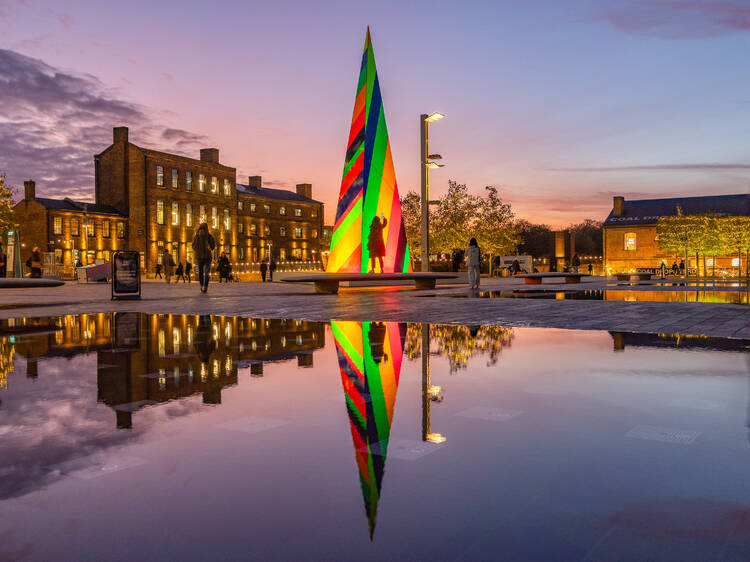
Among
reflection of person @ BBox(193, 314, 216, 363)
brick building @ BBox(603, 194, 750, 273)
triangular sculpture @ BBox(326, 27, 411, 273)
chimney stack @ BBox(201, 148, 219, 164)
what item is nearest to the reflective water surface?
reflection of person @ BBox(193, 314, 216, 363)

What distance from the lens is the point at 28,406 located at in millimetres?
3658

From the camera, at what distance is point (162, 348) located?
244 inches

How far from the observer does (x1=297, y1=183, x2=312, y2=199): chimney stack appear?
8125cm

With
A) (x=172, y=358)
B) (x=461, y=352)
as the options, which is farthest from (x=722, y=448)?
(x=172, y=358)

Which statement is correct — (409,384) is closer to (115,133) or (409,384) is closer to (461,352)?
(461,352)

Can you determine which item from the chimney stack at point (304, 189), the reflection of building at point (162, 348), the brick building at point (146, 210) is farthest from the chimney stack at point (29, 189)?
the reflection of building at point (162, 348)

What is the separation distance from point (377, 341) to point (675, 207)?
68.0 meters

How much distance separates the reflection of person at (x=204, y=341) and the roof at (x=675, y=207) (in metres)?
64.3

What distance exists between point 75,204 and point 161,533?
56.9 metres

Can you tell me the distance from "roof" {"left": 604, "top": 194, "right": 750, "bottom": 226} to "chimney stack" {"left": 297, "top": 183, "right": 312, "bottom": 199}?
37.1 m

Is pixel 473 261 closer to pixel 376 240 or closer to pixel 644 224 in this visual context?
pixel 376 240

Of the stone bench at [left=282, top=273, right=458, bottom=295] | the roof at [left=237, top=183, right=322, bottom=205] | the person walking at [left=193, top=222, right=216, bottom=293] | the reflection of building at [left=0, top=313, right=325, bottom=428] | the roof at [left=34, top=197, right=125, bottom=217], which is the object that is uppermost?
the roof at [left=237, top=183, right=322, bottom=205]

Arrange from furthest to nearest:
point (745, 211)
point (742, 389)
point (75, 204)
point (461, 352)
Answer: point (745, 211), point (75, 204), point (461, 352), point (742, 389)

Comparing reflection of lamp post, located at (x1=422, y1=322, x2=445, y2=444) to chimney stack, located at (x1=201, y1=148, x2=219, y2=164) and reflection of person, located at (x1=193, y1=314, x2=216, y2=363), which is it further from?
chimney stack, located at (x1=201, y1=148, x2=219, y2=164)
